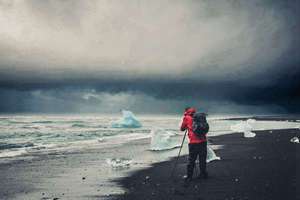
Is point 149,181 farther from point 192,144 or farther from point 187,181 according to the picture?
point 192,144

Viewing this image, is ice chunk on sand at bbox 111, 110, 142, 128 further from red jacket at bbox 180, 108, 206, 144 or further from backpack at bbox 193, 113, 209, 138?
backpack at bbox 193, 113, 209, 138

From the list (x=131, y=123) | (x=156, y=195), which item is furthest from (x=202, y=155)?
(x=131, y=123)

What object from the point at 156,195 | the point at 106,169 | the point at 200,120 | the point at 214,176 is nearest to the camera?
the point at 156,195

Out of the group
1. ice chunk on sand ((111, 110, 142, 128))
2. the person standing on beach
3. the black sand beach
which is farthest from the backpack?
ice chunk on sand ((111, 110, 142, 128))

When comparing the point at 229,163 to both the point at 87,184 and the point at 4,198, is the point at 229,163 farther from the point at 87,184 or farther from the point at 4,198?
the point at 4,198

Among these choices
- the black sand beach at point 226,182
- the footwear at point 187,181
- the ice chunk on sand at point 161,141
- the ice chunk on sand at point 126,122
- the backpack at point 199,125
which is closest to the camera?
the black sand beach at point 226,182

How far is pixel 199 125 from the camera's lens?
34.1 feet

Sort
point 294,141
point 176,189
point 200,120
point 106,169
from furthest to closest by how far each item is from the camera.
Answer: point 294,141, point 106,169, point 200,120, point 176,189

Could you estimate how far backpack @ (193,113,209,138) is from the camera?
1041 centimetres

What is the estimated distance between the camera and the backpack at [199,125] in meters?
10.4

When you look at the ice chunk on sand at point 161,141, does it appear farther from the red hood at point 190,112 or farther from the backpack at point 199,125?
the backpack at point 199,125

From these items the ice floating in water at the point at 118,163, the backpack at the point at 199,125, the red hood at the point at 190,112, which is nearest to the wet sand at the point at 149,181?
the ice floating in water at the point at 118,163

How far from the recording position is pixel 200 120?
34.3 ft

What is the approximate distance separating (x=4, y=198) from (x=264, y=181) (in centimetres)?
656
